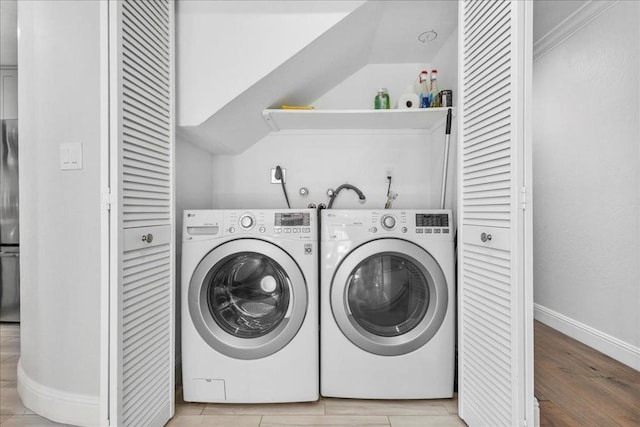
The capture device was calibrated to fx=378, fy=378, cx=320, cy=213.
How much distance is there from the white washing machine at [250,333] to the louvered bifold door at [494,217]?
2.24 feet

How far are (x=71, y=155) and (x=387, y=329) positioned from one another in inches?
62.3

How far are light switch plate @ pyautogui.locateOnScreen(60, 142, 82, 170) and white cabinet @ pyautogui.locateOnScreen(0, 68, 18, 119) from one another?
7.61 feet

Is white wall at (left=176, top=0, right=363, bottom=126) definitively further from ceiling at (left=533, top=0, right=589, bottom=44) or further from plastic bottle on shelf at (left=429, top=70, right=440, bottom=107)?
ceiling at (left=533, top=0, right=589, bottom=44)

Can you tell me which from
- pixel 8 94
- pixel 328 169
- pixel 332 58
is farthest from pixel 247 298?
pixel 8 94

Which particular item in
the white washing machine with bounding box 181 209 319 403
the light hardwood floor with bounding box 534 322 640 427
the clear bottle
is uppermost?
the clear bottle

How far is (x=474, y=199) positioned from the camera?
59.7 inches

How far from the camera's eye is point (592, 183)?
2.39 meters

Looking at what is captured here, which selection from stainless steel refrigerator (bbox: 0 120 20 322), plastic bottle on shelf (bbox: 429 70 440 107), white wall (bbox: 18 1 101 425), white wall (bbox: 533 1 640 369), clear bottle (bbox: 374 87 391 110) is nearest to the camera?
white wall (bbox: 18 1 101 425)

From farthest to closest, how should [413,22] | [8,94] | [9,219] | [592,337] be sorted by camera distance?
[8,94] → [9,219] → [592,337] → [413,22]

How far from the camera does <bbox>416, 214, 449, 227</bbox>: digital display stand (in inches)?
70.1

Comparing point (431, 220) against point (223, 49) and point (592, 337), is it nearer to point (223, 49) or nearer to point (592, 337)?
point (223, 49)

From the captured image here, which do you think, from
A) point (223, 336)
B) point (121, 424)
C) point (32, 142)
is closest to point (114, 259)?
point (121, 424)

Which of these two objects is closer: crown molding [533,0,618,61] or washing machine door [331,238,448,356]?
washing machine door [331,238,448,356]

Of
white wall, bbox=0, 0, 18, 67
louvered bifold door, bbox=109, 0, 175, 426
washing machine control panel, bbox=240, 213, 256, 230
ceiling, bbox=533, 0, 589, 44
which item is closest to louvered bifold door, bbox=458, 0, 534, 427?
washing machine control panel, bbox=240, 213, 256, 230
